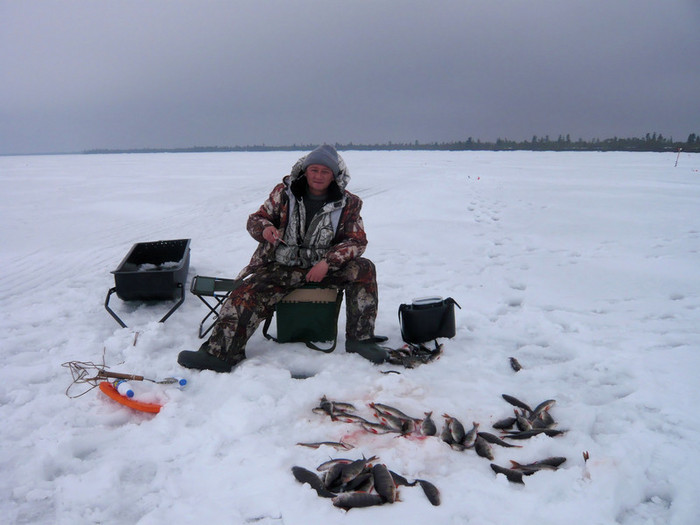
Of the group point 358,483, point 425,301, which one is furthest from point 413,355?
point 358,483

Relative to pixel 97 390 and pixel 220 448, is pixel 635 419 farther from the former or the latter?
pixel 97 390

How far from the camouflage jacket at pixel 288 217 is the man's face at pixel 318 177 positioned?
0.09 meters

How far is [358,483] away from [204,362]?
5.01 feet

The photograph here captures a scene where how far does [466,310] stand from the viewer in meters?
4.31

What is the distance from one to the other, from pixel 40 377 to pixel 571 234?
24.8 feet

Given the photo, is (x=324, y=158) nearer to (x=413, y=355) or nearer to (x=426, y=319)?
(x=426, y=319)

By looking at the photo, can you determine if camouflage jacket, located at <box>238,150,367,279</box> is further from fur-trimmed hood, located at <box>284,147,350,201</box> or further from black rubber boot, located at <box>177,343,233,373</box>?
black rubber boot, located at <box>177,343,233,373</box>

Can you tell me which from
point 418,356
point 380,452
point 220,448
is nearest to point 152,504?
point 220,448

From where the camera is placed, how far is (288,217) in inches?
142

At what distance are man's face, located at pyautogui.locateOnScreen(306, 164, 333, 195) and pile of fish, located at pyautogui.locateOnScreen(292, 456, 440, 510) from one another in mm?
2130

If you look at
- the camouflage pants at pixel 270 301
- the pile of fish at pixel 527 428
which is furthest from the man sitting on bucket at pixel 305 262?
the pile of fish at pixel 527 428

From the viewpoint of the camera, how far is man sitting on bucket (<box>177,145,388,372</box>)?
3.21 meters

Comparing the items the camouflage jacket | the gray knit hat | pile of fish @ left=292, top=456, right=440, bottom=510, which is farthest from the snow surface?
the gray knit hat

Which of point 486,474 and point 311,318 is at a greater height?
point 311,318
